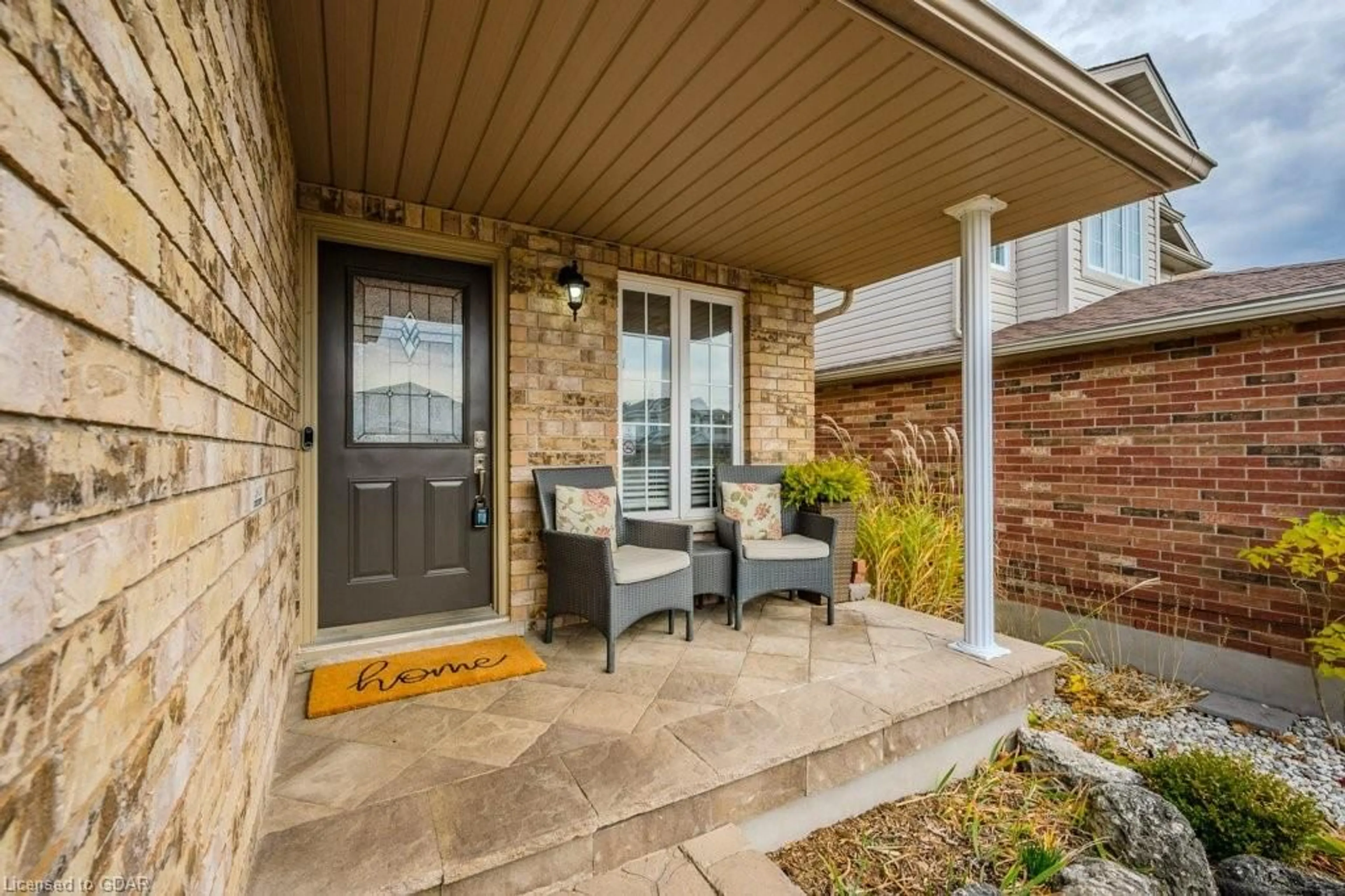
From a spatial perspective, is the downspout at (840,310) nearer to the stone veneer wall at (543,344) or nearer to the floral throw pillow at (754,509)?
the stone veneer wall at (543,344)

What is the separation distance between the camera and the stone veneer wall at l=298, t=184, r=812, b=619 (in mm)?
3025

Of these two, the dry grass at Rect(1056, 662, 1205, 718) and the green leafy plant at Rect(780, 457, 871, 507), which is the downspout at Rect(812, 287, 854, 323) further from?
the dry grass at Rect(1056, 662, 1205, 718)

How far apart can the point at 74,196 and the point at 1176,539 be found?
5192 mm

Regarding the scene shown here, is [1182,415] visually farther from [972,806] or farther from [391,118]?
[391,118]

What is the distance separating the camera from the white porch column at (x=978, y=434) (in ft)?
9.16

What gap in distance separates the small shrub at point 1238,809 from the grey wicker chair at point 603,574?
2105 mm

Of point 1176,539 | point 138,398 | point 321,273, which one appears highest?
point 321,273

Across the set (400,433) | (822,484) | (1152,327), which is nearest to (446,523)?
(400,433)

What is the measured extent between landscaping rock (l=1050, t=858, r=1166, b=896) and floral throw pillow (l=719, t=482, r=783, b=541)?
197 centimetres

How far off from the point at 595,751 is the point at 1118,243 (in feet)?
27.8

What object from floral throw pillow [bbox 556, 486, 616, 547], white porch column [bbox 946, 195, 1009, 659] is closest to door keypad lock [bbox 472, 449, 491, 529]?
floral throw pillow [bbox 556, 486, 616, 547]

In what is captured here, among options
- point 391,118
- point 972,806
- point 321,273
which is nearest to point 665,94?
point 391,118

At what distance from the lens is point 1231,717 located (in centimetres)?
317

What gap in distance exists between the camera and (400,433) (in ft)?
10.0
